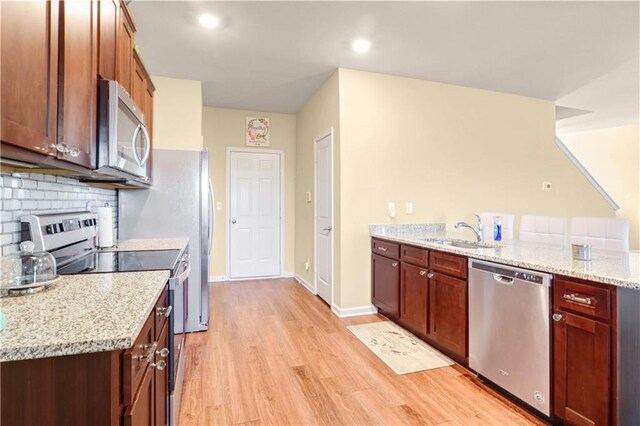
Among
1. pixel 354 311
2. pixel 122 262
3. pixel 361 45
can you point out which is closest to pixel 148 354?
pixel 122 262

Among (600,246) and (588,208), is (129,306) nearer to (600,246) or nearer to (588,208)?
(600,246)

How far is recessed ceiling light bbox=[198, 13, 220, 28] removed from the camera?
251 centimetres

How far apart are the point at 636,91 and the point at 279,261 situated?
211 inches

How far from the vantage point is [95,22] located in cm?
138

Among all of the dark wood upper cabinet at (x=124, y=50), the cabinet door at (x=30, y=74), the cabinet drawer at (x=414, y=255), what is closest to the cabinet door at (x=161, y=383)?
the cabinet door at (x=30, y=74)

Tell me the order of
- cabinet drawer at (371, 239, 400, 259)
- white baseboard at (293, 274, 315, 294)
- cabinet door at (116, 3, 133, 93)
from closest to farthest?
1. cabinet door at (116, 3, 133, 93)
2. cabinet drawer at (371, 239, 400, 259)
3. white baseboard at (293, 274, 315, 294)

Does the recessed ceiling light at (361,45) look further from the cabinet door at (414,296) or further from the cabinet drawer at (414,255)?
the cabinet door at (414,296)

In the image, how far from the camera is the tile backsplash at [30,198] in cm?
130

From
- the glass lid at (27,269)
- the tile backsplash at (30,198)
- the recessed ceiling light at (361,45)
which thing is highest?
the recessed ceiling light at (361,45)

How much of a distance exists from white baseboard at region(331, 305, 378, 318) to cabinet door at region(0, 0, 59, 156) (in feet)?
9.64

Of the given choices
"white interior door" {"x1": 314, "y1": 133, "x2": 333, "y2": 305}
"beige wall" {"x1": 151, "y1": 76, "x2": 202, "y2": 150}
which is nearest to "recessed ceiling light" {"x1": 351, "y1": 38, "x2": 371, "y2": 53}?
"white interior door" {"x1": 314, "y1": 133, "x2": 333, "y2": 305}

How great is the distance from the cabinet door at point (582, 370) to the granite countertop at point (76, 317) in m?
1.86

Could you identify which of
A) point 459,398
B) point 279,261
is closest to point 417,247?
point 459,398

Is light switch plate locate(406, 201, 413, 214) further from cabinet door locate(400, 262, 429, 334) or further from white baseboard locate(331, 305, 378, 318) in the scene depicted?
white baseboard locate(331, 305, 378, 318)
